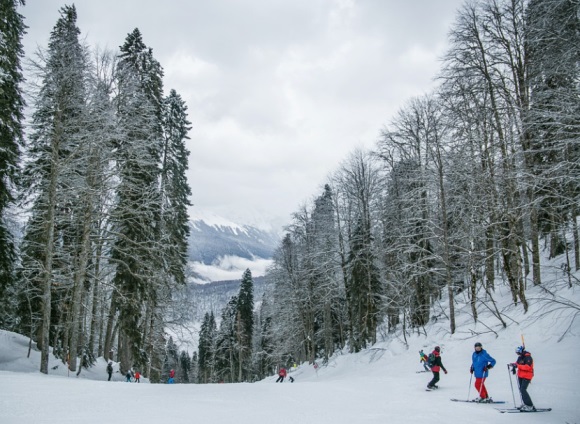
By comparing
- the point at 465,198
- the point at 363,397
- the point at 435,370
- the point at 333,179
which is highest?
the point at 333,179

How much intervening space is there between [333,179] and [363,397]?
2199cm

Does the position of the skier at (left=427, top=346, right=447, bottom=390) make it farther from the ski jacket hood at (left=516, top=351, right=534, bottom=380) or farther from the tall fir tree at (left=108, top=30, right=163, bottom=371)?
the tall fir tree at (left=108, top=30, right=163, bottom=371)

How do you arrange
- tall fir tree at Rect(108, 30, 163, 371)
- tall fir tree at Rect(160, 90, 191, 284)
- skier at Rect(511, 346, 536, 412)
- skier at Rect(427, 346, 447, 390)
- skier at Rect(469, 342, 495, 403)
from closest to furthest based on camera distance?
skier at Rect(511, 346, 536, 412)
skier at Rect(469, 342, 495, 403)
skier at Rect(427, 346, 447, 390)
tall fir tree at Rect(108, 30, 163, 371)
tall fir tree at Rect(160, 90, 191, 284)

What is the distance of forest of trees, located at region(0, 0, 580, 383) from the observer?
14.5 metres

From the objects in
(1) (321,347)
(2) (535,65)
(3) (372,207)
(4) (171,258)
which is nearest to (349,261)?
(3) (372,207)

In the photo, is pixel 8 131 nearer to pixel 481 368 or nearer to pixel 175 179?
pixel 175 179

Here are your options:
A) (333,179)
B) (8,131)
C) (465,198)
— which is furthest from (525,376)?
(333,179)

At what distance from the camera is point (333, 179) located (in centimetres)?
3266

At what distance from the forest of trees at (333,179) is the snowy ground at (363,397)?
1.79 m

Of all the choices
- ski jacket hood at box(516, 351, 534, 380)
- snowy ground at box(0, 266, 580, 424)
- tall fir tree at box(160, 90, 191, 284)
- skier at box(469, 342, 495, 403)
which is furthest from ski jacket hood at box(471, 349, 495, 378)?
tall fir tree at box(160, 90, 191, 284)

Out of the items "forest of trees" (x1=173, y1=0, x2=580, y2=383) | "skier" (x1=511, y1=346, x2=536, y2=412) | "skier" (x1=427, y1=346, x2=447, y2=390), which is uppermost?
"forest of trees" (x1=173, y1=0, x2=580, y2=383)

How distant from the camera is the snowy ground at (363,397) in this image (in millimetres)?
8047

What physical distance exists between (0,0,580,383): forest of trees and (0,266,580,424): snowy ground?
5.88 feet

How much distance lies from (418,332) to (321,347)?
33.4 metres
